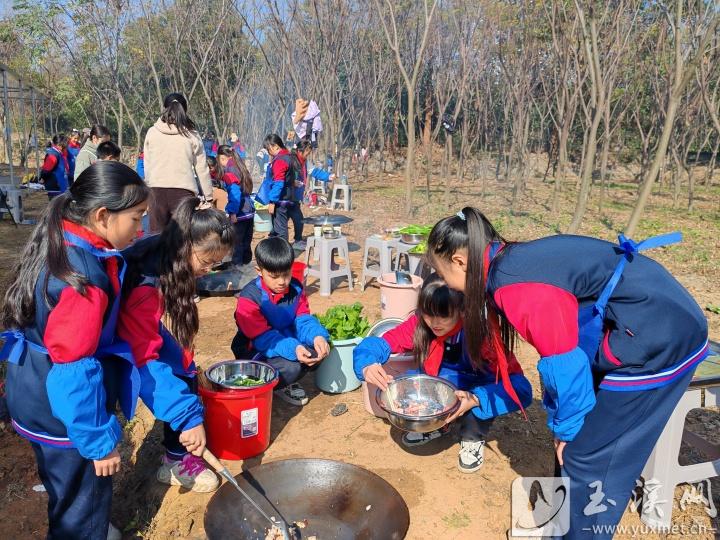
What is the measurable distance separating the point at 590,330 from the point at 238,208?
5049 millimetres

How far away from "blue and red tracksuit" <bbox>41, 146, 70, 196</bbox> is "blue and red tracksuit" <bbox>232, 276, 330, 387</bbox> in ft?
25.1

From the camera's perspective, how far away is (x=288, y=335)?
3.30m

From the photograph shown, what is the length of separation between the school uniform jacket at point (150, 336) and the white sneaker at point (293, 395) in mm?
1301

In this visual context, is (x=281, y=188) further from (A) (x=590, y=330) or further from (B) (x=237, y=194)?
(A) (x=590, y=330)

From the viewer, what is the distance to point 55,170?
9.47 m

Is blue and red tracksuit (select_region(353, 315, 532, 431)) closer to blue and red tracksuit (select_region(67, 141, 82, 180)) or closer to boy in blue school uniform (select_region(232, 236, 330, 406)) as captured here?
boy in blue school uniform (select_region(232, 236, 330, 406))

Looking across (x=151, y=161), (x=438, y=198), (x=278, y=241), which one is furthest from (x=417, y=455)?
(x=438, y=198)

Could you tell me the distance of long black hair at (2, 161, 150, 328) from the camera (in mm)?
1616

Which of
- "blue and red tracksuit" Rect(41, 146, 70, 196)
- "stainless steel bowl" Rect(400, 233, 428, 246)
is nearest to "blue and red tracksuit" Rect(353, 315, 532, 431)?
"stainless steel bowl" Rect(400, 233, 428, 246)

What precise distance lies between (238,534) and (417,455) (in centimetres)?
106

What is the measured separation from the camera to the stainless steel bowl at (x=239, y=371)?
2821mm

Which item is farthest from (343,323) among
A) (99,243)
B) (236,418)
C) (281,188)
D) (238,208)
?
(281,188)

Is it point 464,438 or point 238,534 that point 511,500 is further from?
point 238,534

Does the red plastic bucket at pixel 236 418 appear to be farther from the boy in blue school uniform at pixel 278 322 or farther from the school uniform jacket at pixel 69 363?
the school uniform jacket at pixel 69 363
